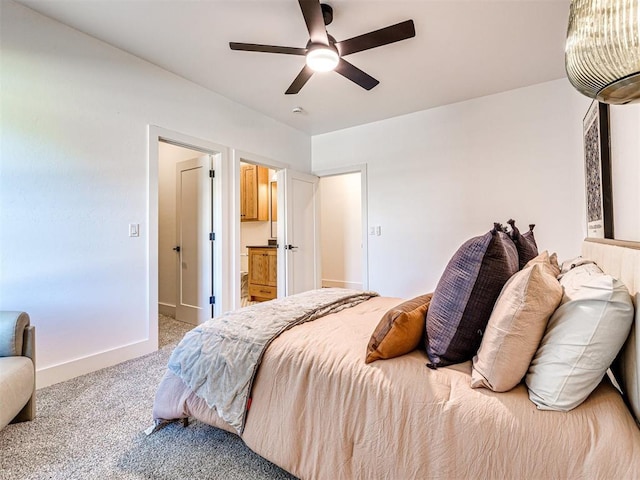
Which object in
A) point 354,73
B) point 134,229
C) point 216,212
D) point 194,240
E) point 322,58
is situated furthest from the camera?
point 194,240

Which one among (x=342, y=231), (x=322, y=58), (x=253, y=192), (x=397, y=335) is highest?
(x=322, y=58)

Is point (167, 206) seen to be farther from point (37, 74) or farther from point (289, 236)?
point (37, 74)

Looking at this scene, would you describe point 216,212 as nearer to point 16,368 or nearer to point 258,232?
point 16,368

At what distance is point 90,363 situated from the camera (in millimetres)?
2402

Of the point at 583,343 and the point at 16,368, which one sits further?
the point at 16,368

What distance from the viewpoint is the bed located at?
812 millimetres

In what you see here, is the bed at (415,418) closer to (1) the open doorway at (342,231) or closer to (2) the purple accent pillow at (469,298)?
(2) the purple accent pillow at (469,298)

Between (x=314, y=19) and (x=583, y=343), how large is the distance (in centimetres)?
197

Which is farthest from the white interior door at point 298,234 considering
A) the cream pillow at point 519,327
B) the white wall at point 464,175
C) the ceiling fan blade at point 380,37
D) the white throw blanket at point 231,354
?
the cream pillow at point 519,327

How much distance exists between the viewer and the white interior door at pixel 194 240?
3.55 m

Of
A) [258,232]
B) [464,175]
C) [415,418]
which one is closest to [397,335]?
[415,418]

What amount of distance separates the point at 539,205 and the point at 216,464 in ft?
11.6

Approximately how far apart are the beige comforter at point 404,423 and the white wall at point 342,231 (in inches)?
174

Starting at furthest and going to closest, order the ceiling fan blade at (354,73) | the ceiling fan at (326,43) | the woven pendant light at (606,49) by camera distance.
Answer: the ceiling fan blade at (354,73)
the ceiling fan at (326,43)
the woven pendant light at (606,49)
